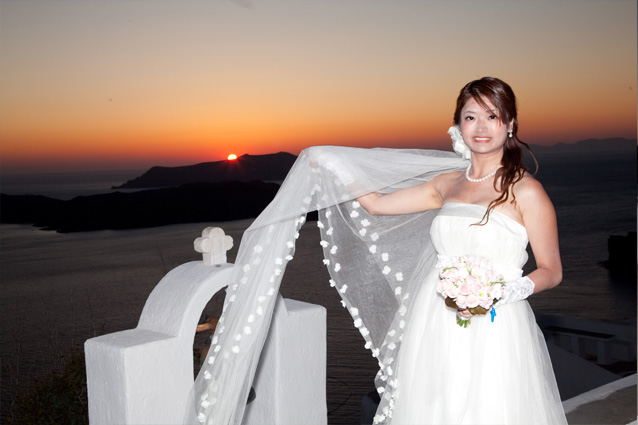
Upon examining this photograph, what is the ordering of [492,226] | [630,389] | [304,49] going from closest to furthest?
[492,226] → [630,389] → [304,49]

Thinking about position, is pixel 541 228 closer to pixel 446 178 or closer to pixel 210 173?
pixel 446 178

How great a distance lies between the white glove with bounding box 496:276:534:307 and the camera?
2.28m

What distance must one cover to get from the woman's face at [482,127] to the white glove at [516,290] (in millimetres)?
493

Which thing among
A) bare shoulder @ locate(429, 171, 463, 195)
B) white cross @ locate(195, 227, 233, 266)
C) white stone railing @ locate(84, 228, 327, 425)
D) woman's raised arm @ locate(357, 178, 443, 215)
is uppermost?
bare shoulder @ locate(429, 171, 463, 195)

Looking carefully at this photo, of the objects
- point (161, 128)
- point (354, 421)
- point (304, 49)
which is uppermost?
point (304, 49)

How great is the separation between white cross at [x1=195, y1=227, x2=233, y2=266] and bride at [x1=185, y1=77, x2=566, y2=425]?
431mm

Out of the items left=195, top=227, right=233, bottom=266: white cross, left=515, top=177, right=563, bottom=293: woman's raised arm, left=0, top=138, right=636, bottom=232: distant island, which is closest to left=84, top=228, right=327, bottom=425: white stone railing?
left=195, top=227, right=233, bottom=266: white cross

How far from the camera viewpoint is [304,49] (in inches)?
677

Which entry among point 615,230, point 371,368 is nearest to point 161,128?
point 371,368

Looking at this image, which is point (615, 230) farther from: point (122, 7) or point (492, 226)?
point (492, 226)

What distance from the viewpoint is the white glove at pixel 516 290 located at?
2275 mm

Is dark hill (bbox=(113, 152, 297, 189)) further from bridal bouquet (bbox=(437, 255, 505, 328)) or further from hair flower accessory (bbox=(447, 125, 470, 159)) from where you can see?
bridal bouquet (bbox=(437, 255, 505, 328))

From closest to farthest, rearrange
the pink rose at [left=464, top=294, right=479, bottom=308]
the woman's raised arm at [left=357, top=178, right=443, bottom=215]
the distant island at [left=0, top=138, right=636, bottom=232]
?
the pink rose at [left=464, top=294, right=479, bottom=308] < the woman's raised arm at [left=357, top=178, right=443, bottom=215] < the distant island at [left=0, top=138, right=636, bottom=232]

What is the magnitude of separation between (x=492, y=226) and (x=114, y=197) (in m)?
23.1
